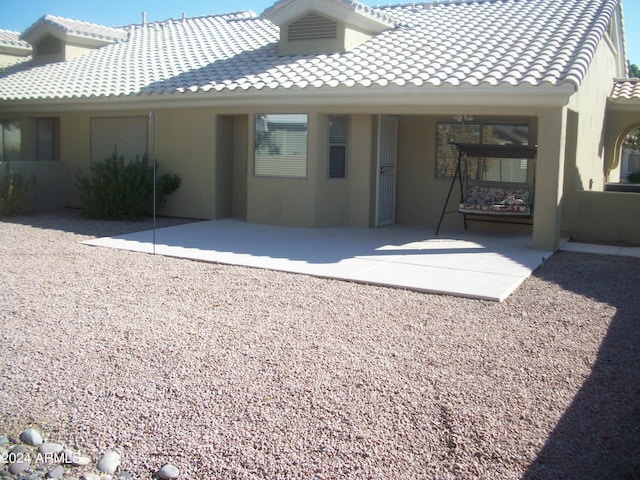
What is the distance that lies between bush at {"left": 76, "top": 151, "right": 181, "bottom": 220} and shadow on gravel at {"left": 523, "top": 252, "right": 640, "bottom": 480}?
9906 millimetres

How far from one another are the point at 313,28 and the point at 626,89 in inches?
320

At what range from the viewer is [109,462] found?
4.16 metres

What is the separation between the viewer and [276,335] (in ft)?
21.9

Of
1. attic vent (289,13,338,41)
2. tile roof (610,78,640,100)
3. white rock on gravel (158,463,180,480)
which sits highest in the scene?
attic vent (289,13,338,41)

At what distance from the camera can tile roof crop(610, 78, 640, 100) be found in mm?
16969

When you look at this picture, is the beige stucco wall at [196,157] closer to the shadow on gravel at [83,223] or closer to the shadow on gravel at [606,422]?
the shadow on gravel at [83,223]

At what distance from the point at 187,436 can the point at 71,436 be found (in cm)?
73

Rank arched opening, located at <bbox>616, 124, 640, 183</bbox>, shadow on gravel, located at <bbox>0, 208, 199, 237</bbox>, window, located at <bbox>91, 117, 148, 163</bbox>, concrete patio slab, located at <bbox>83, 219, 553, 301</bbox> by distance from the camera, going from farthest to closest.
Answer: arched opening, located at <bbox>616, 124, 640, 183</bbox>
window, located at <bbox>91, 117, 148, 163</bbox>
shadow on gravel, located at <bbox>0, 208, 199, 237</bbox>
concrete patio slab, located at <bbox>83, 219, 553, 301</bbox>

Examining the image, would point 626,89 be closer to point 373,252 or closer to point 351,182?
point 351,182

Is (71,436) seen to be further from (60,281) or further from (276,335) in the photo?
(60,281)

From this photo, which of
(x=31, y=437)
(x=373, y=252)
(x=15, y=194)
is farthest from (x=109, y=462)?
(x=15, y=194)

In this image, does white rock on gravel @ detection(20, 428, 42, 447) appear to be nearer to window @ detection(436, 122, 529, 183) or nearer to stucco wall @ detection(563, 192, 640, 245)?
window @ detection(436, 122, 529, 183)

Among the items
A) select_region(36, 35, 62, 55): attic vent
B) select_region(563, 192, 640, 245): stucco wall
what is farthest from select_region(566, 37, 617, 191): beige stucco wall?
select_region(36, 35, 62, 55): attic vent

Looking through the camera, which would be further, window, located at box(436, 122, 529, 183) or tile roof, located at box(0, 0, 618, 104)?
window, located at box(436, 122, 529, 183)
